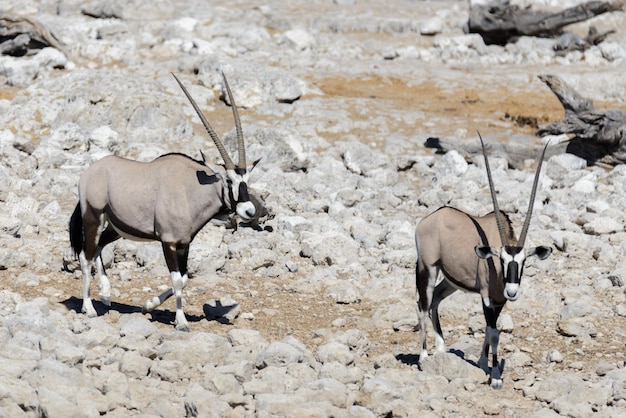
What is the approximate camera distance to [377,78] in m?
34.3

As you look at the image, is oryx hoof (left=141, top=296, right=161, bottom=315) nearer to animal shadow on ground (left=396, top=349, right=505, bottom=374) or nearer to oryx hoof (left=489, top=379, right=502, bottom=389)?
animal shadow on ground (left=396, top=349, right=505, bottom=374)

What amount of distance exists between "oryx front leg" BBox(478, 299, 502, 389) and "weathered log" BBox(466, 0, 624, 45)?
1319 inches

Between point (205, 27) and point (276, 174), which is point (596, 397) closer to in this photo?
point (276, 174)

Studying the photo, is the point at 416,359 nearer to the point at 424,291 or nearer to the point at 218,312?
the point at 424,291

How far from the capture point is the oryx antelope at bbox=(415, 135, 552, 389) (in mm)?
10500

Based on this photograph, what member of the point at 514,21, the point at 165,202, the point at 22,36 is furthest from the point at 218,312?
the point at 514,21

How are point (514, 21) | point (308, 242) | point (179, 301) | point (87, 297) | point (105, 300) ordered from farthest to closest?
point (514, 21), point (308, 242), point (105, 300), point (87, 297), point (179, 301)

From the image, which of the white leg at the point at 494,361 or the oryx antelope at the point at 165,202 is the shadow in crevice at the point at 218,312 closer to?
the oryx antelope at the point at 165,202

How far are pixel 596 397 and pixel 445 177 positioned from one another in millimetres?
12365

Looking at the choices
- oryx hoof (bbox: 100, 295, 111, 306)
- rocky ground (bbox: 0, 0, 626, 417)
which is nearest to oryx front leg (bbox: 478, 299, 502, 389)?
rocky ground (bbox: 0, 0, 626, 417)

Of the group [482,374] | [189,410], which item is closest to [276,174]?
[482,374]

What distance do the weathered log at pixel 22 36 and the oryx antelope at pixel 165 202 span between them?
2332cm

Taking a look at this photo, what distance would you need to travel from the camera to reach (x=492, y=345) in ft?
35.3

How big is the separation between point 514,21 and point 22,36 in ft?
71.2
